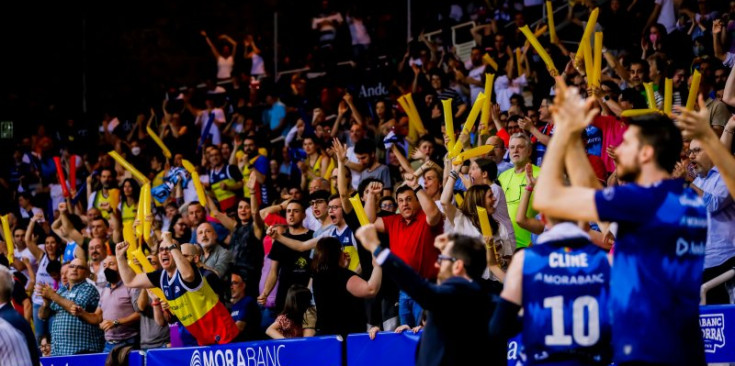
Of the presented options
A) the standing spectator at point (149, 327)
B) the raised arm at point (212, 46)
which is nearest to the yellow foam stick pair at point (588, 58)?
the standing spectator at point (149, 327)

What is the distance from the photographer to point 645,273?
4.33 m

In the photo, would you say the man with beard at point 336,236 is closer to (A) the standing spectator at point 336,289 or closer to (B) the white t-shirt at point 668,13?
(A) the standing spectator at point 336,289

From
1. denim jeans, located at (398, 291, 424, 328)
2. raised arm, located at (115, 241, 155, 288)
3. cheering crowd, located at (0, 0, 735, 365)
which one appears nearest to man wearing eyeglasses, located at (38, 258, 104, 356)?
cheering crowd, located at (0, 0, 735, 365)

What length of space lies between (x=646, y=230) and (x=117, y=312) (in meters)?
7.66

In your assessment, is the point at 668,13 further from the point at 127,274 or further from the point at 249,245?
the point at 127,274

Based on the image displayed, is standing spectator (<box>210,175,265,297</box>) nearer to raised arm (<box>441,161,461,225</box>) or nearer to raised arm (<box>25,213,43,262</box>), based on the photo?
raised arm (<box>441,161,461,225</box>)

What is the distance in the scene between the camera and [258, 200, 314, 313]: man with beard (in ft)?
31.8

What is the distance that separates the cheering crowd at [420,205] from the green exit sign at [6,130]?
1.08 m

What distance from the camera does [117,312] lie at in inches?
430

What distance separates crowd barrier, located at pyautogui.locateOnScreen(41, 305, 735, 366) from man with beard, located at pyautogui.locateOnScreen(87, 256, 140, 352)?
1.99 m

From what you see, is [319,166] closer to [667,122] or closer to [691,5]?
[691,5]

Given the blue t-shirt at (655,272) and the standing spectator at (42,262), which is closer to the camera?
the blue t-shirt at (655,272)

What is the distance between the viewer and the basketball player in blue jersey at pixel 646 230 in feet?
14.1

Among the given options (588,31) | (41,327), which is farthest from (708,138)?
(41,327)
